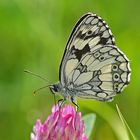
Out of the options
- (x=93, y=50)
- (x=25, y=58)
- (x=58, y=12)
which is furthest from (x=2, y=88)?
(x=93, y=50)

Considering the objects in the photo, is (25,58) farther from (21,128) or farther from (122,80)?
(122,80)

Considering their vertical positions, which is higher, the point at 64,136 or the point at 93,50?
the point at 93,50

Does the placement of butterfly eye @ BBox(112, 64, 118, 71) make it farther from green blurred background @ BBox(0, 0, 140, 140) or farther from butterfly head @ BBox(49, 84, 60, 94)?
green blurred background @ BBox(0, 0, 140, 140)

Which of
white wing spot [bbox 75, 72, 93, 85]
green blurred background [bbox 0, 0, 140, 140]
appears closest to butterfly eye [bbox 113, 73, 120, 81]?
white wing spot [bbox 75, 72, 93, 85]

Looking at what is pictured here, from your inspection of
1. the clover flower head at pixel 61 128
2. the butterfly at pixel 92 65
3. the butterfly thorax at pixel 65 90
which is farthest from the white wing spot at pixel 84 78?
the clover flower head at pixel 61 128

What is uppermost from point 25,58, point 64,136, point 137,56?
point 25,58

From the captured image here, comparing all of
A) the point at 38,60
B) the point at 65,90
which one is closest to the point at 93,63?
the point at 65,90

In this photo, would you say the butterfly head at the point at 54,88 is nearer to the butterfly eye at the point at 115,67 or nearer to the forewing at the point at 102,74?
the forewing at the point at 102,74
